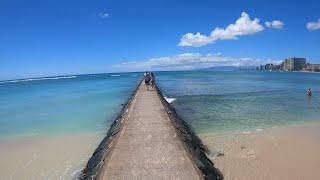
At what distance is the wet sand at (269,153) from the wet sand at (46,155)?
12.7 ft

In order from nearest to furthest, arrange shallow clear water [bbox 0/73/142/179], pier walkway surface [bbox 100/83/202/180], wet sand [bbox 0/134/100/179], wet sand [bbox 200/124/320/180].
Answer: pier walkway surface [bbox 100/83/202/180]
wet sand [bbox 200/124/320/180]
wet sand [bbox 0/134/100/179]
shallow clear water [bbox 0/73/142/179]

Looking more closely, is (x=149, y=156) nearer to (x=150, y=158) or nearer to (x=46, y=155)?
(x=150, y=158)

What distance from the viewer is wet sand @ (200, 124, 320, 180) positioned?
8.35 meters

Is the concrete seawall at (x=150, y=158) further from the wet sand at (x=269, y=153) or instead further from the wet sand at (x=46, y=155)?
the wet sand at (x=46, y=155)

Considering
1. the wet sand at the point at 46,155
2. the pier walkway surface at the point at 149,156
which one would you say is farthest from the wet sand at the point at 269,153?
the wet sand at the point at 46,155

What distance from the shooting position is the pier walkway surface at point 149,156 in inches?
255

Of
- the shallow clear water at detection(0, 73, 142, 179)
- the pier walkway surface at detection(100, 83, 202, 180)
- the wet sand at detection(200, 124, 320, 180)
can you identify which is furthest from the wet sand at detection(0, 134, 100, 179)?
the wet sand at detection(200, 124, 320, 180)

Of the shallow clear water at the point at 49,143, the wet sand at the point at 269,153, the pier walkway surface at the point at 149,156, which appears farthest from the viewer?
the shallow clear water at the point at 49,143

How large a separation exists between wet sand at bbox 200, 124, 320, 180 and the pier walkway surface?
1.38 meters

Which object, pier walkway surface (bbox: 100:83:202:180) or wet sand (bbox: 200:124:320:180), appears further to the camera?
wet sand (bbox: 200:124:320:180)

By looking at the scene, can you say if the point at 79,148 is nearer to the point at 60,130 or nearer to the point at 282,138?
the point at 60,130

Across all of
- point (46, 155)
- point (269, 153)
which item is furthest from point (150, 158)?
point (46, 155)

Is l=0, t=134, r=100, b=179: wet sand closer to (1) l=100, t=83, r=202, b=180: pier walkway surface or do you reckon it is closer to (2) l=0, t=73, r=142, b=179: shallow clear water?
(2) l=0, t=73, r=142, b=179: shallow clear water

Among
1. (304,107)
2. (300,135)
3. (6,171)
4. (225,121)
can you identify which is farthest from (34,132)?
(304,107)
